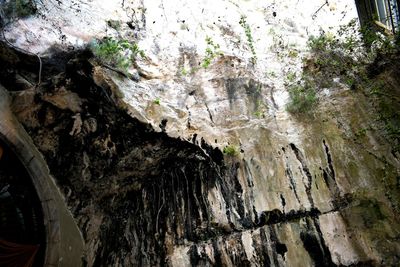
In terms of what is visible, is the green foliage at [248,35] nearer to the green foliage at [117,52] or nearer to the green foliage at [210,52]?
the green foliage at [210,52]

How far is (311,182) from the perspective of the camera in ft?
19.9

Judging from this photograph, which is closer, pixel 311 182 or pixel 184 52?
pixel 311 182

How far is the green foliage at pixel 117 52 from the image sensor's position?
7.09 metres

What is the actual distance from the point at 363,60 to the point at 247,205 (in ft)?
15.4

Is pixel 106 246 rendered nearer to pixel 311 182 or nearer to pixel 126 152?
pixel 126 152

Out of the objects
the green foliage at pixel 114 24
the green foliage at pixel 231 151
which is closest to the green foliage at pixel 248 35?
the green foliage at pixel 231 151

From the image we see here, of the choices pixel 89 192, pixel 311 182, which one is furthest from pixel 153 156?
pixel 311 182

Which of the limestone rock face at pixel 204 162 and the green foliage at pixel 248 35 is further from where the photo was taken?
the green foliage at pixel 248 35

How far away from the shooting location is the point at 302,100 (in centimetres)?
708

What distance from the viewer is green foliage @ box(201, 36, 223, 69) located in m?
8.00

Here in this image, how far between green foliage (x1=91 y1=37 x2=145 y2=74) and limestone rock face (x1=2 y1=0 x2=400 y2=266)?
10.6 inches

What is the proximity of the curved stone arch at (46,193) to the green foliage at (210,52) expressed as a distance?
4.46 m

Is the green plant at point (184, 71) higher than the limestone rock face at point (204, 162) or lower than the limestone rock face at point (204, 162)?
higher

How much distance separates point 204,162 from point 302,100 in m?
2.70
